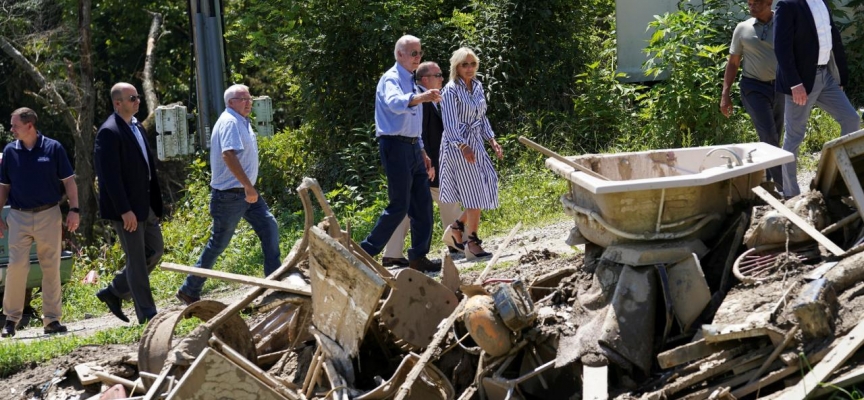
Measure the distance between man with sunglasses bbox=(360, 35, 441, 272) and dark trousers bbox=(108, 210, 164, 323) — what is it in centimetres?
172

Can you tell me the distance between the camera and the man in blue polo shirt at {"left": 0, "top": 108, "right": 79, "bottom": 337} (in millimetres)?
9508

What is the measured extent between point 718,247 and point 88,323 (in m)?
6.10

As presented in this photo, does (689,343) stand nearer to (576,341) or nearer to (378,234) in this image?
(576,341)

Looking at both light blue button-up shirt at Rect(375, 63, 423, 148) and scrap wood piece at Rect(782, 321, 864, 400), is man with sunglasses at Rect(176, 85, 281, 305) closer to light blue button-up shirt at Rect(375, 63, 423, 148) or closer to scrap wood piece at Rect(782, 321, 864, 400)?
light blue button-up shirt at Rect(375, 63, 423, 148)

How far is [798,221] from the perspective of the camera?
20.3 feet

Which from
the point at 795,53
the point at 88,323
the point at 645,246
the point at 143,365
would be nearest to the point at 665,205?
the point at 645,246

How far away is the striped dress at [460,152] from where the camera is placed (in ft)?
31.3

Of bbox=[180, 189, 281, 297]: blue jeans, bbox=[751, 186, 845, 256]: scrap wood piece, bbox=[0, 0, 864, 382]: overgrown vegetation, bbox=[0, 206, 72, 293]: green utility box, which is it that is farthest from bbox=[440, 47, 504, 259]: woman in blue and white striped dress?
bbox=[0, 206, 72, 293]: green utility box

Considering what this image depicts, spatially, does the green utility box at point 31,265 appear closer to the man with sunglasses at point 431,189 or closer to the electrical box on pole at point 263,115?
the man with sunglasses at point 431,189

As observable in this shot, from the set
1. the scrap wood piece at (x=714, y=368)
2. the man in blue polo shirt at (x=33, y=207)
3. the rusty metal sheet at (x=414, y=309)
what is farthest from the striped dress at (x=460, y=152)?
the scrap wood piece at (x=714, y=368)

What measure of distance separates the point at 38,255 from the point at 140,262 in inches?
52.1

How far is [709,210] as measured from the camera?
658cm

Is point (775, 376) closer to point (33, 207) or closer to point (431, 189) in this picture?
point (431, 189)

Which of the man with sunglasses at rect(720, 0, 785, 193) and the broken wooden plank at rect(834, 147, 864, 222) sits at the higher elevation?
the man with sunglasses at rect(720, 0, 785, 193)
